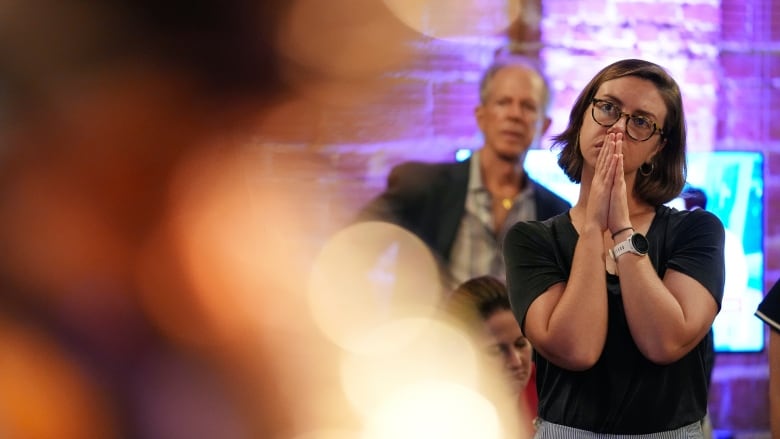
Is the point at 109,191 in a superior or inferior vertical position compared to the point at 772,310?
superior

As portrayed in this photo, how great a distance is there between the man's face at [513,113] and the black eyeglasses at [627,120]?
154 centimetres

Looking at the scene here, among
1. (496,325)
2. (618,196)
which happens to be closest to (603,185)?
(618,196)

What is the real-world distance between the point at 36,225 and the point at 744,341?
244 cm

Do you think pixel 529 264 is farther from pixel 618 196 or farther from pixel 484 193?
pixel 484 193

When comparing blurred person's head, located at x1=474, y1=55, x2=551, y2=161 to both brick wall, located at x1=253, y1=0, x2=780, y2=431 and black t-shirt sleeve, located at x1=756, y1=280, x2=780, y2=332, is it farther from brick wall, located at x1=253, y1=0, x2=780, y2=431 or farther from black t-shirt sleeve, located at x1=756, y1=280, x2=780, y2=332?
black t-shirt sleeve, located at x1=756, y1=280, x2=780, y2=332

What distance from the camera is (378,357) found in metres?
2.91

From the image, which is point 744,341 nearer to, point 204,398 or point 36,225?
point 204,398

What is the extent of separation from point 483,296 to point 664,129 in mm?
1283

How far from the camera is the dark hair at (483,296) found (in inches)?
96.8

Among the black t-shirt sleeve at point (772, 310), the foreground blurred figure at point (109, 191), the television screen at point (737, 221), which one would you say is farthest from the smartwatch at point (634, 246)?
the television screen at point (737, 221)

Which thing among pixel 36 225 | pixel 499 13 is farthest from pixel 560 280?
pixel 499 13

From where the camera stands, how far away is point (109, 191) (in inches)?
42.3

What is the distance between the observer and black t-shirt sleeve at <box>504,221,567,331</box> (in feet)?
4.12

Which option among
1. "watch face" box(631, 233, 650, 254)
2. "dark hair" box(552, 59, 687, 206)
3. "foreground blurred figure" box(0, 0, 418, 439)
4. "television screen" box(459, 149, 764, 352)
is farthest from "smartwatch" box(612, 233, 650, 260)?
"television screen" box(459, 149, 764, 352)
